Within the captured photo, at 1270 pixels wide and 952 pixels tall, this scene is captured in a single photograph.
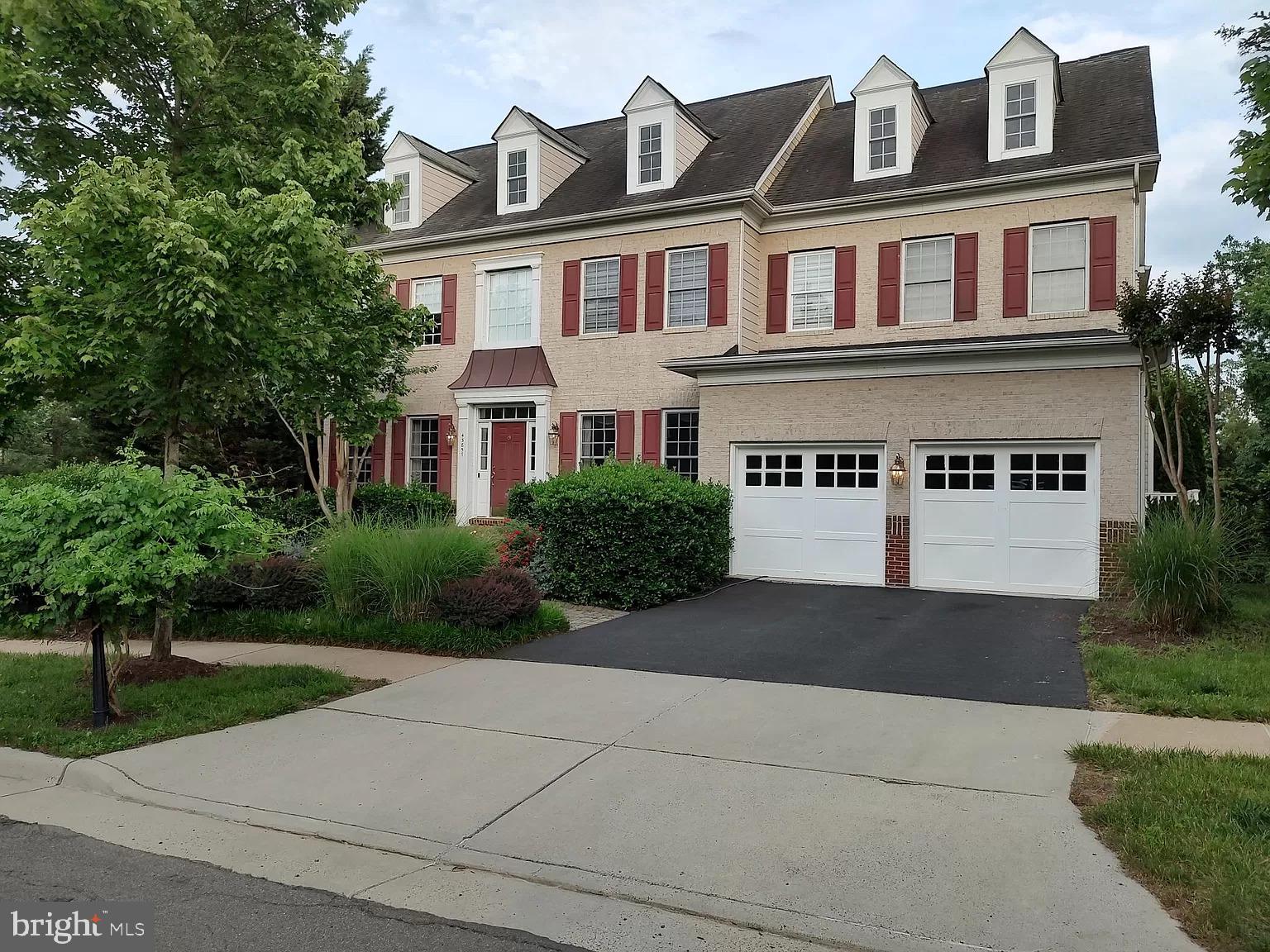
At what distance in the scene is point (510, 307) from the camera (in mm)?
20312

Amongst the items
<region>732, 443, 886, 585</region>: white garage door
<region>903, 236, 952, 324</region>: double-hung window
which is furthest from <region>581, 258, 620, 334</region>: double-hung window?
<region>903, 236, 952, 324</region>: double-hung window

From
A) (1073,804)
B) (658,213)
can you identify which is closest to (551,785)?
(1073,804)

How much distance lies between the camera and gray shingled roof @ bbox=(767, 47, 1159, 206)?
1617 cm

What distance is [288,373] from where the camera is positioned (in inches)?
353

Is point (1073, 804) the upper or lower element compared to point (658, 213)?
lower

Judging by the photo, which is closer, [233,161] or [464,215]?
[233,161]

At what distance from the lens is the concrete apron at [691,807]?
4.00 meters

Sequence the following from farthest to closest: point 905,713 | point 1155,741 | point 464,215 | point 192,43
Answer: point 464,215, point 192,43, point 905,713, point 1155,741

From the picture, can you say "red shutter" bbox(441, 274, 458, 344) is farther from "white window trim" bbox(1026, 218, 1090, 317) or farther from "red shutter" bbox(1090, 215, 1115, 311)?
"red shutter" bbox(1090, 215, 1115, 311)

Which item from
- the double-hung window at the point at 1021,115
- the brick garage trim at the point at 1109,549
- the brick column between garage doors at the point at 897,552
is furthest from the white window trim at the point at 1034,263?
the brick column between garage doors at the point at 897,552

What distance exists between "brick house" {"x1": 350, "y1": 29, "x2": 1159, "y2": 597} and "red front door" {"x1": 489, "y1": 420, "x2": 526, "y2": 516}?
6cm

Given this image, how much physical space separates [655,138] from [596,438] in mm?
6430

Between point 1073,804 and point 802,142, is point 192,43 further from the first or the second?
point 802,142

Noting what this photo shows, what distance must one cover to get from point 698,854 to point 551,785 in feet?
4.43
